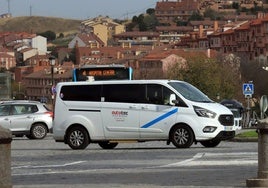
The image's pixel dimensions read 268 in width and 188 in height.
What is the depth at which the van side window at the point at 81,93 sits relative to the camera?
90.9ft

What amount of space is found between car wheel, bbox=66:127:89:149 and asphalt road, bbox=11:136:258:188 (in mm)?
1086

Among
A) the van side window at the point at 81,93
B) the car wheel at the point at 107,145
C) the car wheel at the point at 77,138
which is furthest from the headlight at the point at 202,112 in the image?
the car wheel at the point at 107,145

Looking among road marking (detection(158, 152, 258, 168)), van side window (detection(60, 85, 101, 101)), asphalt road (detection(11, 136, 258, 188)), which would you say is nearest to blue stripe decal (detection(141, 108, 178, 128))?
asphalt road (detection(11, 136, 258, 188))

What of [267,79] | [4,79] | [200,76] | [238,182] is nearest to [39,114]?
[238,182]

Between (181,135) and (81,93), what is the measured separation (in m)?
3.27

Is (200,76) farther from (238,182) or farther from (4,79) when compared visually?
(238,182)

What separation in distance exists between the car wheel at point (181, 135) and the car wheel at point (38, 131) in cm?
1382

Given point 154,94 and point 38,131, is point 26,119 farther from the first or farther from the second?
point 154,94

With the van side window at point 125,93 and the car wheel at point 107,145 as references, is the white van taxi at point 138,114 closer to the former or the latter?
the van side window at point 125,93

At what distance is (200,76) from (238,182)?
251 ft

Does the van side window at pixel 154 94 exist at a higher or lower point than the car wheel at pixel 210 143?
higher

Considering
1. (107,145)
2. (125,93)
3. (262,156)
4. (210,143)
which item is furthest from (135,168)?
(107,145)

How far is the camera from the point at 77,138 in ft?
91.7

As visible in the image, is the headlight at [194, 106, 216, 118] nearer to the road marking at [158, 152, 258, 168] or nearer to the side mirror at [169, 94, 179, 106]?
the side mirror at [169, 94, 179, 106]
